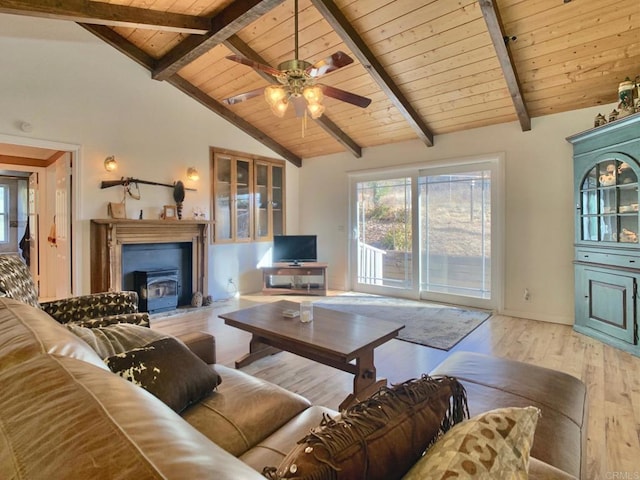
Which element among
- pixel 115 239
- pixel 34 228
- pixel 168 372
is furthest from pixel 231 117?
pixel 168 372

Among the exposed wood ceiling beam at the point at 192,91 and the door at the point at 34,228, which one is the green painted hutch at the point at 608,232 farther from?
the door at the point at 34,228

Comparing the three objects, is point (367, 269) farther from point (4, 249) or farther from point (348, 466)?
point (4, 249)

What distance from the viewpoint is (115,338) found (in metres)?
1.56

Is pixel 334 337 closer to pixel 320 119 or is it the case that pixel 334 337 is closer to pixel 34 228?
pixel 320 119

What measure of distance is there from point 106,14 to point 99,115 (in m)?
1.36

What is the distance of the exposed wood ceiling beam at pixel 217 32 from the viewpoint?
10.5 feet

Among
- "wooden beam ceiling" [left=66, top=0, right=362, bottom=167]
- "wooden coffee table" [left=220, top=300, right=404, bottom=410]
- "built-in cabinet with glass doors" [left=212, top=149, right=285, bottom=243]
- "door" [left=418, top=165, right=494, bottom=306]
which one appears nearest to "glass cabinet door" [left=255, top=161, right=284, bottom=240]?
"built-in cabinet with glass doors" [left=212, top=149, right=285, bottom=243]

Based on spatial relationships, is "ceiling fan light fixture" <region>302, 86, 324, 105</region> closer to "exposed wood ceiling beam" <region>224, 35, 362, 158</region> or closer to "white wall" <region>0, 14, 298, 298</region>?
"exposed wood ceiling beam" <region>224, 35, 362, 158</region>

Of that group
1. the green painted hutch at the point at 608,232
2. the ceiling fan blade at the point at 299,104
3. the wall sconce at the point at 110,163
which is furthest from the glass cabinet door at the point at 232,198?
the green painted hutch at the point at 608,232

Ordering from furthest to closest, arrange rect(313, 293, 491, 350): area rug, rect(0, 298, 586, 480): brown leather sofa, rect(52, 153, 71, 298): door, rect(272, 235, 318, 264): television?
rect(272, 235, 318, 264): television → rect(52, 153, 71, 298): door → rect(313, 293, 491, 350): area rug → rect(0, 298, 586, 480): brown leather sofa

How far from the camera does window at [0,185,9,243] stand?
7.13 meters

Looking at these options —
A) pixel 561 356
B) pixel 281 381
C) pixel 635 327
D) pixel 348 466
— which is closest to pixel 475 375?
pixel 348 466

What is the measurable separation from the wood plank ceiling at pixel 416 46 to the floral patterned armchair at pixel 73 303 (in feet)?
7.95

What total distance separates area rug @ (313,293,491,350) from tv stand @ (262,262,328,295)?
50cm
